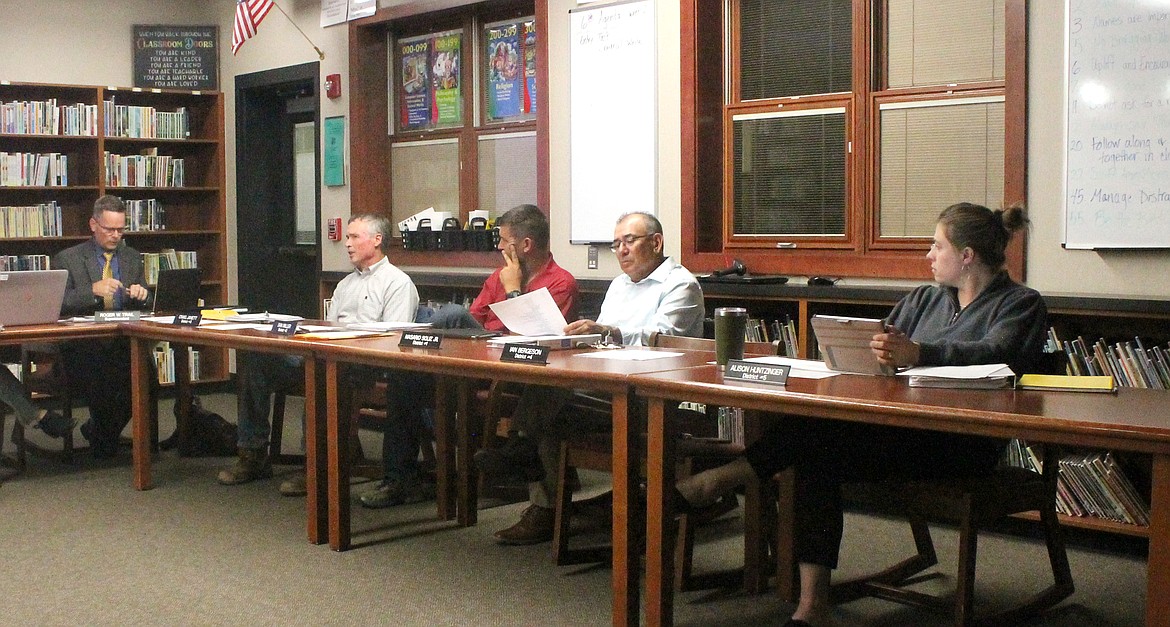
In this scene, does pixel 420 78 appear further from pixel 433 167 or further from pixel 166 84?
pixel 166 84

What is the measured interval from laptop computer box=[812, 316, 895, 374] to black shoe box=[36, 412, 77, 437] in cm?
379

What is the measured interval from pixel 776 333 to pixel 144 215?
454 cm

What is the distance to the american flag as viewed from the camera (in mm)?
6621

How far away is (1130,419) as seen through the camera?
1.98 metres

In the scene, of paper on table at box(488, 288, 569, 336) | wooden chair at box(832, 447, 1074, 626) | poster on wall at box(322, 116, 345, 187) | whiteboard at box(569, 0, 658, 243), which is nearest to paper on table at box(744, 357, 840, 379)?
wooden chair at box(832, 447, 1074, 626)

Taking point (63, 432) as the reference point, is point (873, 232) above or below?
above

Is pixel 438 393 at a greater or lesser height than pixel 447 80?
lesser

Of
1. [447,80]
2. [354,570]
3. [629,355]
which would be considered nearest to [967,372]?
[629,355]

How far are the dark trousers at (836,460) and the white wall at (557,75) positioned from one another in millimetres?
1390

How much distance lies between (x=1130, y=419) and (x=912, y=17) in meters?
2.83

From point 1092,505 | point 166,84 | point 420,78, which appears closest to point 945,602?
point 1092,505

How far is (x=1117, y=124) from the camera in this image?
3.74 metres

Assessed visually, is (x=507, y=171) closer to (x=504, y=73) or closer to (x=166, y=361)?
(x=504, y=73)

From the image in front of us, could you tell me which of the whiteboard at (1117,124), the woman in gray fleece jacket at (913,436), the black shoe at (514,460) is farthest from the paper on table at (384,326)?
the whiteboard at (1117,124)
